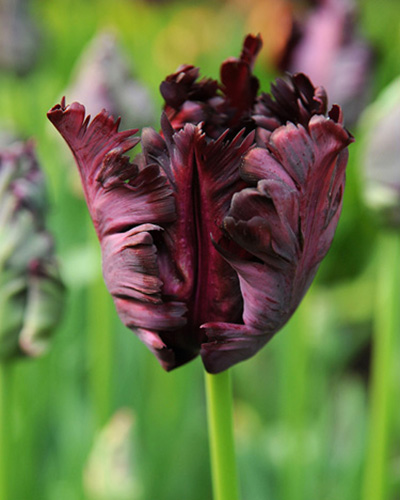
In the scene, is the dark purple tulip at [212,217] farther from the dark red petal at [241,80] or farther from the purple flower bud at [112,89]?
the purple flower bud at [112,89]

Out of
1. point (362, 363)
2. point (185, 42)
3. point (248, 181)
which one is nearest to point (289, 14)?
point (248, 181)

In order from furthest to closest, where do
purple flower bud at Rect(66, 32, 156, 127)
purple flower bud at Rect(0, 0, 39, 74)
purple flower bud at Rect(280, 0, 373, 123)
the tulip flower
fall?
1. purple flower bud at Rect(0, 0, 39, 74)
2. purple flower bud at Rect(280, 0, 373, 123)
3. purple flower bud at Rect(66, 32, 156, 127)
4. the tulip flower

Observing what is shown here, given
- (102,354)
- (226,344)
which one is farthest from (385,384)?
(226,344)

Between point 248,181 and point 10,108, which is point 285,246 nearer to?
point 248,181

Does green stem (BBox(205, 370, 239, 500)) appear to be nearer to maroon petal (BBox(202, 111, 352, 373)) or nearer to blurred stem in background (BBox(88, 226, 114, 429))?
maroon petal (BBox(202, 111, 352, 373))

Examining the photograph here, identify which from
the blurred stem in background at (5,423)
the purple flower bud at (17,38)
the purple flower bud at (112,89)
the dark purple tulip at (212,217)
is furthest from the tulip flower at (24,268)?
the purple flower bud at (17,38)

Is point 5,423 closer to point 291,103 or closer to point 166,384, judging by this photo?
point 291,103

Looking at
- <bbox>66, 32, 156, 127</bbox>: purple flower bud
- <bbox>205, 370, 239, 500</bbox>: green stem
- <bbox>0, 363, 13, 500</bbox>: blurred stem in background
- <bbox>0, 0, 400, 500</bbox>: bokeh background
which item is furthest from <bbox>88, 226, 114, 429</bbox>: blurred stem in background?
<bbox>205, 370, 239, 500</bbox>: green stem
